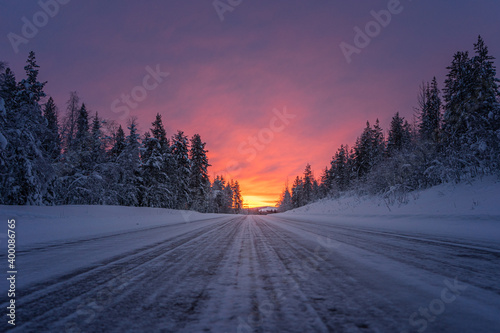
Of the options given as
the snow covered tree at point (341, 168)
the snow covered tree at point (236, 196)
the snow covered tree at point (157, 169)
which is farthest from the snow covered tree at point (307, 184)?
the snow covered tree at point (157, 169)

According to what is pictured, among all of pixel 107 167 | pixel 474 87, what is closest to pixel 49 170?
pixel 107 167

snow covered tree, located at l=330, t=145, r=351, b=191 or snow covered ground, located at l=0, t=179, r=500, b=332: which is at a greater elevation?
snow covered tree, located at l=330, t=145, r=351, b=191

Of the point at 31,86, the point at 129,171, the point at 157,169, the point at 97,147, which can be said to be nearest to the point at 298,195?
the point at 157,169

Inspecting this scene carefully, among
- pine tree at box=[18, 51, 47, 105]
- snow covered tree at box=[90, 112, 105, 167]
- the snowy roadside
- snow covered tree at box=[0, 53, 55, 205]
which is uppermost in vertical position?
pine tree at box=[18, 51, 47, 105]

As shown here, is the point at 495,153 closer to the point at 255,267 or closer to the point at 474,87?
the point at 474,87

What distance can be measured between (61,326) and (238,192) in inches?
4500

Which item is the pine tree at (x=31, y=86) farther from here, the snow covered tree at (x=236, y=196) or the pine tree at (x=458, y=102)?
the snow covered tree at (x=236, y=196)

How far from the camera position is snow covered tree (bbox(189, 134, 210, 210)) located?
4694 centimetres

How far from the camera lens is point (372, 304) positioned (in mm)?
1508

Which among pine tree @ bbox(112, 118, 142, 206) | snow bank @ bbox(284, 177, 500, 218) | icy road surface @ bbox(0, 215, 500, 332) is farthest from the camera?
pine tree @ bbox(112, 118, 142, 206)

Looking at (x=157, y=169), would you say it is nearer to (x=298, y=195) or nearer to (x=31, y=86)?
(x=31, y=86)

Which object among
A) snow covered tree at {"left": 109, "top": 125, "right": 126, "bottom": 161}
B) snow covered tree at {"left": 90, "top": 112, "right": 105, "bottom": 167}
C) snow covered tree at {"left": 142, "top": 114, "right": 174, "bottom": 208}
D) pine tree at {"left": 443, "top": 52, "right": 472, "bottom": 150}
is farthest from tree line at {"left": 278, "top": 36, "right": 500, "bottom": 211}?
snow covered tree at {"left": 109, "top": 125, "right": 126, "bottom": 161}

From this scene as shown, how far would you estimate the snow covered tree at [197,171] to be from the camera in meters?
46.9

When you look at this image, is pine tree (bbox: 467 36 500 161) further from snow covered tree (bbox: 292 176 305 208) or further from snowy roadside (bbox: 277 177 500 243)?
snow covered tree (bbox: 292 176 305 208)
